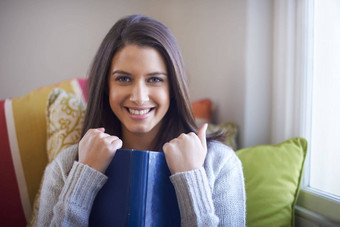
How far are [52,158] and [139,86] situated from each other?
0.49m

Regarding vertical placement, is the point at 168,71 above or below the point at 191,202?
above

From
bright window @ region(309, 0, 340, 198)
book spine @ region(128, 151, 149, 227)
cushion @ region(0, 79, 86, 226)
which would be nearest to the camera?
book spine @ region(128, 151, 149, 227)


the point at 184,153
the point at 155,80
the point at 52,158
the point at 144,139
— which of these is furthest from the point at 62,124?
the point at 184,153

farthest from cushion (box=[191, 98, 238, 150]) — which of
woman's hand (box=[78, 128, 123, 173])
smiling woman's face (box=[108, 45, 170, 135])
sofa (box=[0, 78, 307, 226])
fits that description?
woman's hand (box=[78, 128, 123, 173])

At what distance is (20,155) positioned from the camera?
41.1 inches

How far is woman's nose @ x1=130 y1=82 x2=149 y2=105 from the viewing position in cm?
80

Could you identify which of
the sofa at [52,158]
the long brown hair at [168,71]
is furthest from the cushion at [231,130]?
the long brown hair at [168,71]

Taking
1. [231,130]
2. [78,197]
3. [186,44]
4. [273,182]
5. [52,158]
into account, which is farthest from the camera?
[186,44]

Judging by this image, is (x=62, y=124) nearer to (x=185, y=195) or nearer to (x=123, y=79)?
(x=123, y=79)

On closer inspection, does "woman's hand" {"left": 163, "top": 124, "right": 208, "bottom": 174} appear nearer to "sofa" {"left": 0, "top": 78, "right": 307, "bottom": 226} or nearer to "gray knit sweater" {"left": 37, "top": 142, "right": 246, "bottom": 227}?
"gray knit sweater" {"left": 37, "top": 142, "right": 246, "bottom": 227}

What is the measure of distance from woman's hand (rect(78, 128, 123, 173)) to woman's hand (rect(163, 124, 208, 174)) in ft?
0.45

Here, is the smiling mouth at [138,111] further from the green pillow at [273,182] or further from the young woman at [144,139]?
the green pillow at [273,182]

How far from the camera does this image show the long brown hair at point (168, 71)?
2.77ft

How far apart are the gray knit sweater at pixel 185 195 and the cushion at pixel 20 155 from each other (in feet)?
0.78
